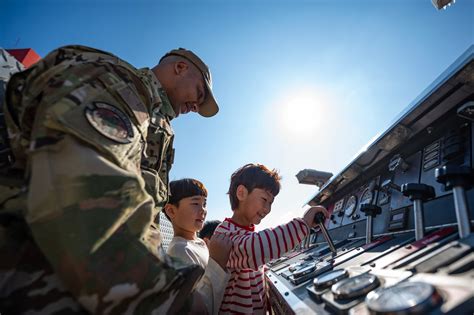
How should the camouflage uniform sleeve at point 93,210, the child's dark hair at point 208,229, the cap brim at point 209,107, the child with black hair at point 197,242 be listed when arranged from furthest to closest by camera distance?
the child's dark hair at point 208,229 < the cap brim at point 209,107 < the child with black hair at point 197,242 < the camouflage uniform sleeve at point 93,210

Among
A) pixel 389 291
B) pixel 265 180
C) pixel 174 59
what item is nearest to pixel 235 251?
pixel 265 180

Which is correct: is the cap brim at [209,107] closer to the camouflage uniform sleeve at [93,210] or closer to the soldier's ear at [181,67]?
the soldier's ear at [181,67]

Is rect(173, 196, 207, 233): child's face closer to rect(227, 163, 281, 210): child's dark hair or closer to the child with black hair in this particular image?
the child with black hair

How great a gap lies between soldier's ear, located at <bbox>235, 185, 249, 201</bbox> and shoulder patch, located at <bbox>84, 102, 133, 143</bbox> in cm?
→ 128

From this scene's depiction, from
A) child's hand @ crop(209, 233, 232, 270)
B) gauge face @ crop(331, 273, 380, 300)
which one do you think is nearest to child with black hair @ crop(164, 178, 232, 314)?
child's hand @ crop(209, 233, 232, 270)

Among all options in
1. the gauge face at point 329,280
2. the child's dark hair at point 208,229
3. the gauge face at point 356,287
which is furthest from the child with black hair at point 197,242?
the child's dark hair at point 208,229

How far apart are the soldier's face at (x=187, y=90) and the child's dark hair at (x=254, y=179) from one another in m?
0.67

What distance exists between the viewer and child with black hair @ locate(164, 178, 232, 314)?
1.49 meters

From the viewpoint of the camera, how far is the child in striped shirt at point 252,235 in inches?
55.8

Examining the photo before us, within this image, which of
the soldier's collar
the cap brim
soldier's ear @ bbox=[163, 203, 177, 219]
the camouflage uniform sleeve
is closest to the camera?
the camouflage uniform sleeve

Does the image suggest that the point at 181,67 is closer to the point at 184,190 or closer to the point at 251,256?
the point at 184,190

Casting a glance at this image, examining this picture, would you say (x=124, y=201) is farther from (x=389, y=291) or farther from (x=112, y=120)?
(x=389, y=291)

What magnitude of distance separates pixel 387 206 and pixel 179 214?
1612 mm

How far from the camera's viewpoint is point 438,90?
1244mm
